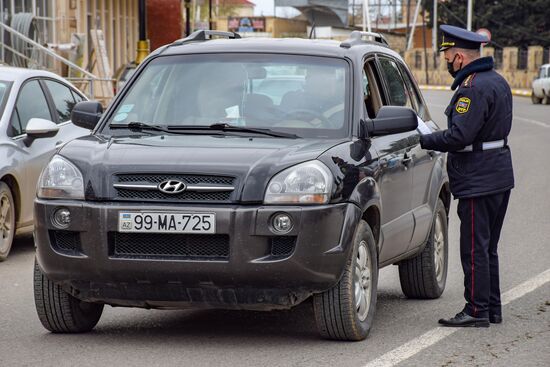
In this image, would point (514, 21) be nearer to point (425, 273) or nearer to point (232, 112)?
point (425, 273)

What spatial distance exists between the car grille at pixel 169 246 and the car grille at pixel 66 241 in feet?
0.70

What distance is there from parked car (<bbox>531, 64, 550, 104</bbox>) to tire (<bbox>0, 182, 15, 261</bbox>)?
4546cm

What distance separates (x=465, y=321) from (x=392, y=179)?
37.3 inches

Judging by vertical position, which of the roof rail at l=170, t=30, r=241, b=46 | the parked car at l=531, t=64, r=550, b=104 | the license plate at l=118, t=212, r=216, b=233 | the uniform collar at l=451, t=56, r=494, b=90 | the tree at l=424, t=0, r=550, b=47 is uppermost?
the roof rail at l=170, t=30, r=241, b=46

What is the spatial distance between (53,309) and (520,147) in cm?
2337

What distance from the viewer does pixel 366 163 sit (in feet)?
25.0

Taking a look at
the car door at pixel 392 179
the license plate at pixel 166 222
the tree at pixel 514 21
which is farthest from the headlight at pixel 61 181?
the tree at pixel 514 21

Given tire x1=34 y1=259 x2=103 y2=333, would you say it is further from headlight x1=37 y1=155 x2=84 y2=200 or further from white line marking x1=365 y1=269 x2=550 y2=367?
white line marking x1=365 y1=269 x2=550 y2=367

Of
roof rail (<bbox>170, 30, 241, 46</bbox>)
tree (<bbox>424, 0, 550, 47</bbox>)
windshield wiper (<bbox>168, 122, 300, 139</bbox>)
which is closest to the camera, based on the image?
windshield wiper (<bbox>168, 122, 300, 139</bbox>)

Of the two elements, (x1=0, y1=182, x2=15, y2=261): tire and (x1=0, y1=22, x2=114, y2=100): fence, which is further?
(x1=0, y1=22, x2=114, y2=100): fence

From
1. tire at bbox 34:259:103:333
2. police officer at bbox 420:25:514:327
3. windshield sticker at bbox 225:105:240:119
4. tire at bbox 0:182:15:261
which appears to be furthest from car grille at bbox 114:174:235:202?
tire at bbox 0:182:15:261

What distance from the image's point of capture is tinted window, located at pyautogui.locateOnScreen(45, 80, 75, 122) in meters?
12.9

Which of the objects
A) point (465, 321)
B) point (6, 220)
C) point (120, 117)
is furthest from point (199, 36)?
point (6, 220)

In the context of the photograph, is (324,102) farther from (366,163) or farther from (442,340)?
(442,340)
